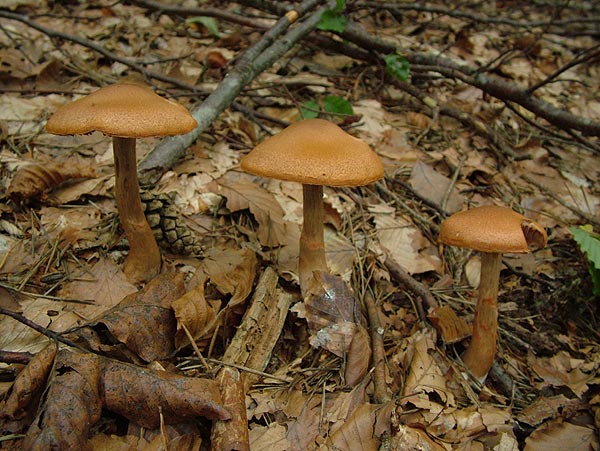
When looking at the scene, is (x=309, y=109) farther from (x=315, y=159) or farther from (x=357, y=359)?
(x=357, y=359)

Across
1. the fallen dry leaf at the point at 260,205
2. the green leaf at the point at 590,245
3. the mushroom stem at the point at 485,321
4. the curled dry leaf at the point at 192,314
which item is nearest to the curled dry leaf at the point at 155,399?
the curled dry leaf at the point at 192,314

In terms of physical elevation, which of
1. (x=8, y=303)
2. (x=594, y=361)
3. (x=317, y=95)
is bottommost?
(x=594, y=361)

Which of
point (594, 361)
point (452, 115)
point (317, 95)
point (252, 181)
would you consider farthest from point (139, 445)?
point (452, 115)

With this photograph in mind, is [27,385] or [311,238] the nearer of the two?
[27,385]

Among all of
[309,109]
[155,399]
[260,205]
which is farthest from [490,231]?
[309,109]

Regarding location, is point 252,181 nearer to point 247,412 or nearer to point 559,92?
point 247,412
